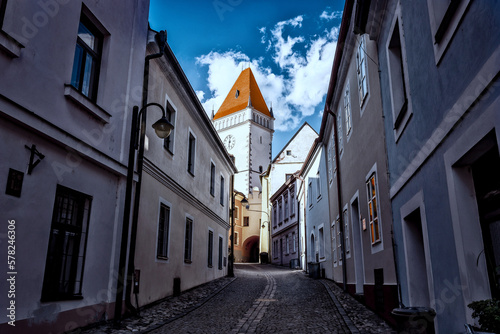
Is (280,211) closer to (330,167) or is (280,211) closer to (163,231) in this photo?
(330,167)

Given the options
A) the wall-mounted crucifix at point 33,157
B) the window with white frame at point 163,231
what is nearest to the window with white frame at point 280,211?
the window with white frame at point 163,231

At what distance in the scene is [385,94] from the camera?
24.3 feet

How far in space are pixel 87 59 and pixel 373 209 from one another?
21.5 ft

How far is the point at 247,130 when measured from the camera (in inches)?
2365

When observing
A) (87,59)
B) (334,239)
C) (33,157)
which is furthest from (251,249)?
(33,157)

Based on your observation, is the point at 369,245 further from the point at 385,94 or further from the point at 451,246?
the point at 451,246

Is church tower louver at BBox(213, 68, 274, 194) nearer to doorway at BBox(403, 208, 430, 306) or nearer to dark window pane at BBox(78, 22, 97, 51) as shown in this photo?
dark window pane at BBox(78, 22, 97, 51)

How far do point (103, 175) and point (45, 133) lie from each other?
1.99 metres

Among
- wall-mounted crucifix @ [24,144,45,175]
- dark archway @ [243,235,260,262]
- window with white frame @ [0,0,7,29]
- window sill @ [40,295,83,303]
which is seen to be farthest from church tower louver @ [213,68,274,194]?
window with white frame @ [0,0,7,29]

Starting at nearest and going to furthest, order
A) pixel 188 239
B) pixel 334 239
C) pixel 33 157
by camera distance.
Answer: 1. pixel 33 157
2. pixel 188 239
3. pixel 334 239

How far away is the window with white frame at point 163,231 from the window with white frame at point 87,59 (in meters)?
4.41

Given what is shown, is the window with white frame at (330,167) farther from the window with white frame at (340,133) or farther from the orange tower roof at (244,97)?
the orange tower roof at (244,97)

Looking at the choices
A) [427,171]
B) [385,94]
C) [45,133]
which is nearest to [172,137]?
[45,133]

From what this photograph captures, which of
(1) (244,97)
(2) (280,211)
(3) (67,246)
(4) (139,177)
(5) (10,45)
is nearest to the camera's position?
(5) (10,45)
